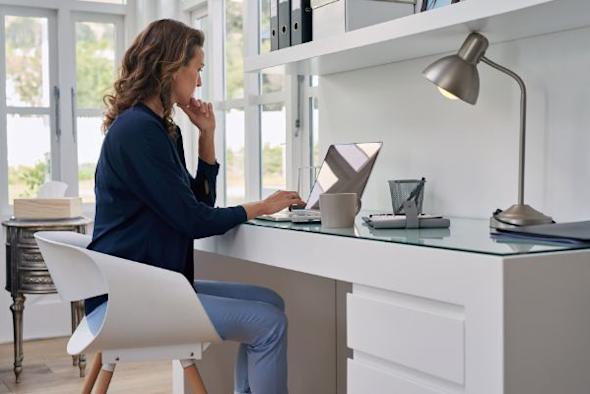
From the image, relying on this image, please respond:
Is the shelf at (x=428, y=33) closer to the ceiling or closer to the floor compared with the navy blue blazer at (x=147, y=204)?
closer to the ceiling

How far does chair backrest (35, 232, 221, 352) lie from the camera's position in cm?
188

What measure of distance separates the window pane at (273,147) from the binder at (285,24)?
26.1 inches

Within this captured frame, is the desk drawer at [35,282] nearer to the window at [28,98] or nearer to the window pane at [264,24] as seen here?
the window at [28,98]

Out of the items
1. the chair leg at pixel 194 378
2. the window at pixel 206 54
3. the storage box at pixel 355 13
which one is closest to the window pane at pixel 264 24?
the window at pixel 206 54

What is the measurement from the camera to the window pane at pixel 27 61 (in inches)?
170

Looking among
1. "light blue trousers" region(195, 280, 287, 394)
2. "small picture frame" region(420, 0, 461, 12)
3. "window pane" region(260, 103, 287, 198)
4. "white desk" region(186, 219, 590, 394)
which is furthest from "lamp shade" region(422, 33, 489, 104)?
"window pane" region(260, 103, 287, 198)

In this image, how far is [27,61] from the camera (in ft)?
14.3

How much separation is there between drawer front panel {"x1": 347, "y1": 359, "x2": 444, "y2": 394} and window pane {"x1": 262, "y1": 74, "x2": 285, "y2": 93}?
5.78ft

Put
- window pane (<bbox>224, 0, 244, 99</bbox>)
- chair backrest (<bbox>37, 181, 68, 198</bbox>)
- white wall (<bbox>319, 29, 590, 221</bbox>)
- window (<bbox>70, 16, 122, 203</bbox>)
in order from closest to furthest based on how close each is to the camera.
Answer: white wall (<bbox>319, 29, 590, 221</bbox>), window pane (<bbox>224, 0, 244, 99</bbox>), chair backrest (<bbox>37, 181, 68, 198</bbox>), window (<bbox>70, 16, 122, 203</bbox>)

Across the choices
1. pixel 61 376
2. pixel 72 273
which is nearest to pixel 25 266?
pixel 61 376

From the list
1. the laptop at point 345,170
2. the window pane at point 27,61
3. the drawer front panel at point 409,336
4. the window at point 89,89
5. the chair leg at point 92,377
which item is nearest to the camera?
the drawer front panel at point 409,336

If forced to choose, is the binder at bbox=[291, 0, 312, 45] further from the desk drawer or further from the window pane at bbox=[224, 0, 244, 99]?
the desk drawer

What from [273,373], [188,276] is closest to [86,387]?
[188,276]

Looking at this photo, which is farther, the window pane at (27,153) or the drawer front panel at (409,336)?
the window pane at (27,153)
